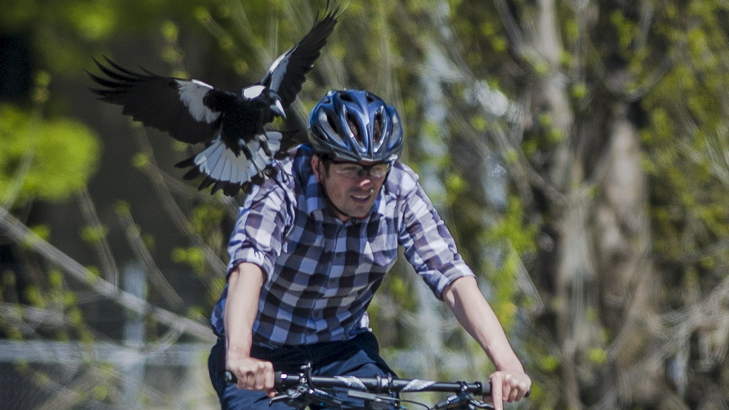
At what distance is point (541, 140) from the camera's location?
29.5 feet

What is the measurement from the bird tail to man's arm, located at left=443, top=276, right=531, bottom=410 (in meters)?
0.76

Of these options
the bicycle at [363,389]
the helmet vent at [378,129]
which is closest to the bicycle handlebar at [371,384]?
the bicycle at [363,389]

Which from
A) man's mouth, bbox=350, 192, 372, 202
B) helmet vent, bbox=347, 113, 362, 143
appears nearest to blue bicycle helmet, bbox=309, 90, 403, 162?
helmet vent, bbox=347, 113, 362, 143

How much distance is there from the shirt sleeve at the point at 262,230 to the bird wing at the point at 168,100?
376mm

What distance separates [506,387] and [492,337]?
218mm

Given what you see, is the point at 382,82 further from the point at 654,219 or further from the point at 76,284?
the point at 76,284

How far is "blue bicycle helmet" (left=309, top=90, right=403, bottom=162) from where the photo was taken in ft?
14.0

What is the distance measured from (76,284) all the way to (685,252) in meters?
6.80

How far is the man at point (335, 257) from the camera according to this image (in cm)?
425

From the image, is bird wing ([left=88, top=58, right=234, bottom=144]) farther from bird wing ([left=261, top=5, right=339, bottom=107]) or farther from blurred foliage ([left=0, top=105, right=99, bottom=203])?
blurred foliage ([left=0, top=105, right=99, bottom=203])

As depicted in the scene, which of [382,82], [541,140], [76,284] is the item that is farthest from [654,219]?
[76,284]

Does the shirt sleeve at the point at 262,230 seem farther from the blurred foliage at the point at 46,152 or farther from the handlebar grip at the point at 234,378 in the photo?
the blurred foliage at the point at 46,152

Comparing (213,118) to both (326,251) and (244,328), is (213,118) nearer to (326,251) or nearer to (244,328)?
(326,251)

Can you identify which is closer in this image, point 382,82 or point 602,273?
point 382,82
